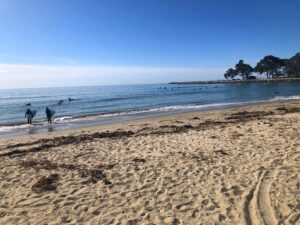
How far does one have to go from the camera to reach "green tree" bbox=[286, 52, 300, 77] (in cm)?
11175

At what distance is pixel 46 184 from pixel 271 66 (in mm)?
136531

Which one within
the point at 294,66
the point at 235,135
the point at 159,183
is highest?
the point at 294,66

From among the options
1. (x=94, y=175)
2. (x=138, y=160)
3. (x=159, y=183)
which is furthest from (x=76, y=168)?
(x=159, y=183)

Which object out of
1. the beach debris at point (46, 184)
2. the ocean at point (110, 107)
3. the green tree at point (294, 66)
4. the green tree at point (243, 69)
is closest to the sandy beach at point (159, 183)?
the beach debris at point (46, 184)

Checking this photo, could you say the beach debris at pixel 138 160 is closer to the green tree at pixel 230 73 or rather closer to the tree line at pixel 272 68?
the tree line at pixel 272 68

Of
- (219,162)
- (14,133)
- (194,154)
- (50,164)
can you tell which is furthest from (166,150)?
(14,133)

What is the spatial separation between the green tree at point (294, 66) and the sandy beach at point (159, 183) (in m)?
119

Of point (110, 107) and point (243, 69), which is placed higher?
point (243, 69)

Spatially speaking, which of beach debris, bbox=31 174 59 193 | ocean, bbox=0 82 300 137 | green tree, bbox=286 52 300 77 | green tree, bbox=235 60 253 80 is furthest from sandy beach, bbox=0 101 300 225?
green tree, bbox=235 60 253 80

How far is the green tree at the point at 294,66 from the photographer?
367ft

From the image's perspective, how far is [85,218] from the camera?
4801mm

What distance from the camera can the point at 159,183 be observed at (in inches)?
249

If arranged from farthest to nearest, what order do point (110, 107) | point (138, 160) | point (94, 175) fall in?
point (110, 107) < point (138, 160) < point (94, 175)

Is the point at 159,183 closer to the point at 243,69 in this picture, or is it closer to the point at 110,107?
the point at 110,107
